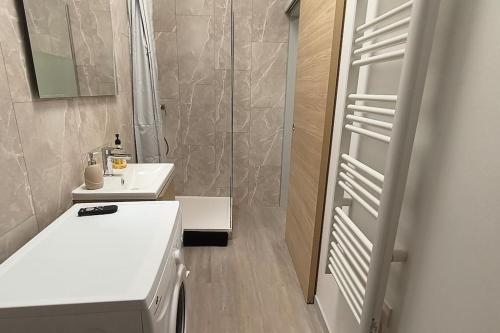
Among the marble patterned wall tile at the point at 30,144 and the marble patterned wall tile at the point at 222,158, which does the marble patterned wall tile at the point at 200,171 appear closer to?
the marble patterned wall tile at the point at 222,158

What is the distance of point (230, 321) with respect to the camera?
1.74 m

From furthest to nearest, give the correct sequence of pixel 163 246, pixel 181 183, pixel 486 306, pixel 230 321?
pixel 181 183 → pixel 230 321 → pixel 163 246 → pixel 486 306

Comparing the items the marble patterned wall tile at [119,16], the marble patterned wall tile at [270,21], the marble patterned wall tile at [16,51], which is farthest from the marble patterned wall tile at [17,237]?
the marble patterned wall tile at [270,21]

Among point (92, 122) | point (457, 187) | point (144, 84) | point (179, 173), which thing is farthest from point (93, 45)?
point (457, 187)

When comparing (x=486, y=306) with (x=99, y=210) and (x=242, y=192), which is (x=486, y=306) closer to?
(x=99, y=210)

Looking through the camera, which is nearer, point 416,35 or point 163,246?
point 416,35

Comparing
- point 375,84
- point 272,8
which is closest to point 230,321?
point 375,84

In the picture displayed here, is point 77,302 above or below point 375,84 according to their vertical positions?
below

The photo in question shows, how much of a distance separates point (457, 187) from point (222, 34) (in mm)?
2643

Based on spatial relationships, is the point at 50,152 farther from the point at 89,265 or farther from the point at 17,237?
the point at 89,265

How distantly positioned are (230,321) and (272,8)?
276 cm

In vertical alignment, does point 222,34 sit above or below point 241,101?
above

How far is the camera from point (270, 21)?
2850 millimetres

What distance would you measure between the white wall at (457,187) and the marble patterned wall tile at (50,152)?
1429 mm
